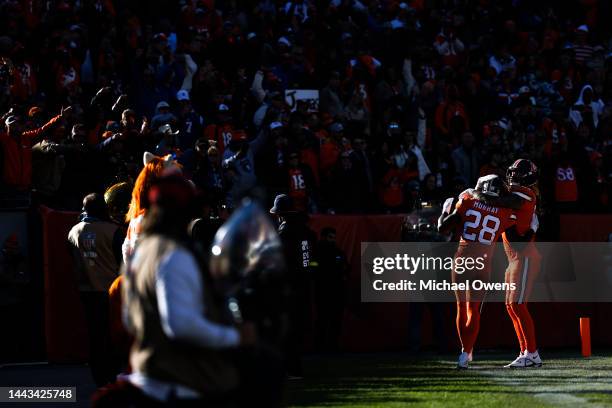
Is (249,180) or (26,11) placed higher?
(26,11)

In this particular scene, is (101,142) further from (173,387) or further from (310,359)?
(173,387)

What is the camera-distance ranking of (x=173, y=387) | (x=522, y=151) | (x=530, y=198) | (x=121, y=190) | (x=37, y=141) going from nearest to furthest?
(x=173, y=387) → (x=121, y=190) → (x=530, y=198) → (x=37, y=141) → (x=522, y=151)

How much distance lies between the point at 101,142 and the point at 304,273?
3.19 m

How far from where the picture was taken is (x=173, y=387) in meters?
5.23

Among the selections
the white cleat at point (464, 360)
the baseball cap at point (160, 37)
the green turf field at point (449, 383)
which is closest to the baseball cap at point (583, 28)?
the baseball cap at point (160, 37)

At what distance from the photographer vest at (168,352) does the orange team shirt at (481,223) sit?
702 centimetres

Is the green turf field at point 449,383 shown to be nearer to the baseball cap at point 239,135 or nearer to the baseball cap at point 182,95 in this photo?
the baseball cap at point 239,135

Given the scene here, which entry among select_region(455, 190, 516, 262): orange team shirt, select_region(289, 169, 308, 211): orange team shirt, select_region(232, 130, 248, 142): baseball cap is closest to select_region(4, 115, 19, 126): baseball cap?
select_region(232, 130, 248, 142): baseball cap

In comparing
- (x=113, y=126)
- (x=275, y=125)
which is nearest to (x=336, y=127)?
(x=275, y=125)

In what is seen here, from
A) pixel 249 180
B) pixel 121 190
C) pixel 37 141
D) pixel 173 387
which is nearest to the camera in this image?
pixel 173 387

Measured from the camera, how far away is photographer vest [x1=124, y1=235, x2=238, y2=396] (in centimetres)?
519

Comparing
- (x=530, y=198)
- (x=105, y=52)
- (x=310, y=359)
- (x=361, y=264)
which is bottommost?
(x=310, y=359)

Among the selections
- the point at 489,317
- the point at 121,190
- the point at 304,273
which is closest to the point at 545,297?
the point at 489,317

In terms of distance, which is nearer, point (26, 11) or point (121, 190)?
point (121, 190)
